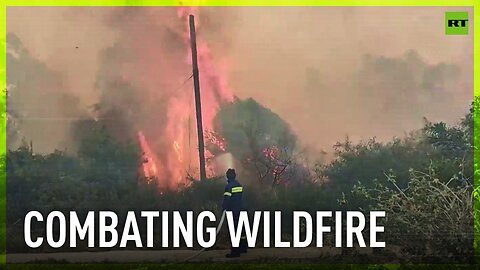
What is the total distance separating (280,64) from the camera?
7871 millimetres

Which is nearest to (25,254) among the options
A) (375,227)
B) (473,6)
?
(375,227)

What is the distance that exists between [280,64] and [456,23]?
6.68 feet

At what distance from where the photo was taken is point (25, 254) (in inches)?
308

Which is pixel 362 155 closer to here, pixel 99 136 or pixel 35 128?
pixel 99 136

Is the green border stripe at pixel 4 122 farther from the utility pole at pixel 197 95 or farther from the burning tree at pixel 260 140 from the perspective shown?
the burning tree at pixel 260 140

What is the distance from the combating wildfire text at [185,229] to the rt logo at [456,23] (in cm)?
221

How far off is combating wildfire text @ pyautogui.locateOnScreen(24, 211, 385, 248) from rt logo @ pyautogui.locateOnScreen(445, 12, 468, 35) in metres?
2.21

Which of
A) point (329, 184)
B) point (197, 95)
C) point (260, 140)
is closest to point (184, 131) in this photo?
point (197, 95)

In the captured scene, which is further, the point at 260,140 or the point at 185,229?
the point at 260,140

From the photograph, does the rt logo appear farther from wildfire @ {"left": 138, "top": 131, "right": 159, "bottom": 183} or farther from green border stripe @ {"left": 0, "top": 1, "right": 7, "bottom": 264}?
green border stripe @ {"left": 0, "top": 1, "right": 7, "bottom": 264}

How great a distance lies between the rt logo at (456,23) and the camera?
25.8ft

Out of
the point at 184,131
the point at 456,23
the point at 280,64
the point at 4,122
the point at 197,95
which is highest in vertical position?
the point at 456,23

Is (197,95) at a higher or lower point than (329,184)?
higher
